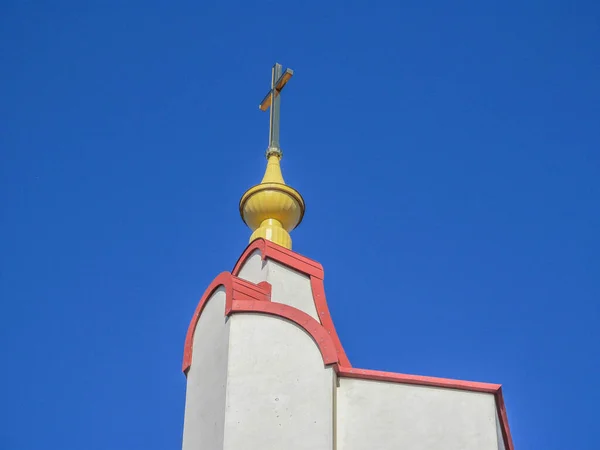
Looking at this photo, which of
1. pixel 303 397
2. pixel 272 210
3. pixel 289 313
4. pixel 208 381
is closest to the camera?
pixel 303 397

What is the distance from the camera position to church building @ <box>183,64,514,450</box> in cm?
1255

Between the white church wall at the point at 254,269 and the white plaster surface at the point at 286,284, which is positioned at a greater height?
the white church wall at the point at 254,269

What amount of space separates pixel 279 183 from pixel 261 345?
284cm

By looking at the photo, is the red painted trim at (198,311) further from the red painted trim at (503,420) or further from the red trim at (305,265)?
the red painted trim at (503,420)

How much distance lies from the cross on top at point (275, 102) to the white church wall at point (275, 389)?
12.2 ft

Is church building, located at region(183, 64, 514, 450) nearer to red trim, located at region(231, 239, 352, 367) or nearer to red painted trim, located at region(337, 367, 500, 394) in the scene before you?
red painted trim, located at region(337, 367, 500, 394)

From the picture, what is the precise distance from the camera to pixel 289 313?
13172 mm

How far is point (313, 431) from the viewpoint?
1248 cm

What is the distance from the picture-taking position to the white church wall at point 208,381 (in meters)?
12.8

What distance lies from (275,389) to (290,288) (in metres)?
1.76

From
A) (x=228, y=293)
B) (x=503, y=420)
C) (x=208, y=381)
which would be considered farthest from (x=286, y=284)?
(x=503, y=420)

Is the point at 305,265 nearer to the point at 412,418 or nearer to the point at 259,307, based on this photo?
the point at 259,307

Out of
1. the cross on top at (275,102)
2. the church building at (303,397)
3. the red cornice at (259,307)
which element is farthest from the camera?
the cross on top at (275,102)

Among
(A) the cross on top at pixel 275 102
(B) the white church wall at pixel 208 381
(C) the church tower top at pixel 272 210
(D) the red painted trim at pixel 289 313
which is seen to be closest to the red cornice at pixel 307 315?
(D) the red painted trim at pixel 289 313
